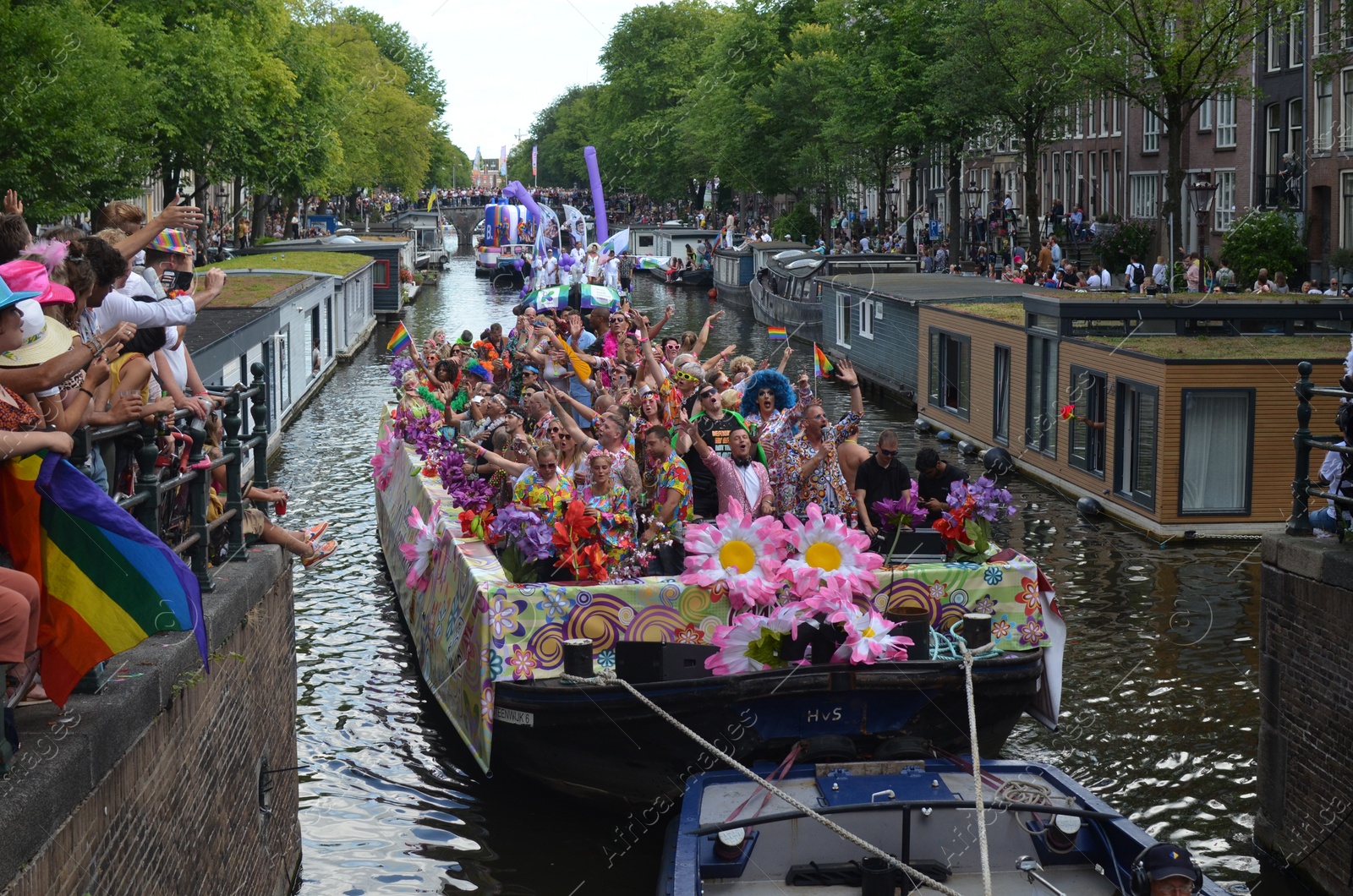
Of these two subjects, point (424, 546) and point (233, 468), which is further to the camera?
point (424, 546)

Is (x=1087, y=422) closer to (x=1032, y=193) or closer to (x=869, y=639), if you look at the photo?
(x=869, y=639)

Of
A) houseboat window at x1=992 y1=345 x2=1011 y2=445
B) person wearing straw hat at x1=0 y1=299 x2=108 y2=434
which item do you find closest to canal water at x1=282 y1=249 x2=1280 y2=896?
houseboat window at x1=992 y1=345 x2=1011 y2=445

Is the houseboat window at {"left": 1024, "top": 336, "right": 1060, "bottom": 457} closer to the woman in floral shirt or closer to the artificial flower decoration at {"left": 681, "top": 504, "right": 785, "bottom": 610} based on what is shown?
the woman in floral shirt

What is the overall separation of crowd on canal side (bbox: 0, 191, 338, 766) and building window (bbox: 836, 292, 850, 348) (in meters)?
30.3

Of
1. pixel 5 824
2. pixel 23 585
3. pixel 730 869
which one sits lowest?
pixel 730 869

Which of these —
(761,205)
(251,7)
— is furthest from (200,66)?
(761,205)

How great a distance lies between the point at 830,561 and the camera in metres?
9.05

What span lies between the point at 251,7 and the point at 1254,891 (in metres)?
43.6

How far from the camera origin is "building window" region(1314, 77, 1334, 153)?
4094 centimetres

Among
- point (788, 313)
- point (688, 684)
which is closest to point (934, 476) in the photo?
point (688, 684)

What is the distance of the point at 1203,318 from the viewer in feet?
67.3

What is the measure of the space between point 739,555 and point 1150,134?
45.7 m

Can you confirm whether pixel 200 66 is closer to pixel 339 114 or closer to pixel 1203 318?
pixel 339 114

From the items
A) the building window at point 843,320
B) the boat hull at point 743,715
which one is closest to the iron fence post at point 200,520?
the boat hull at point 743,715
